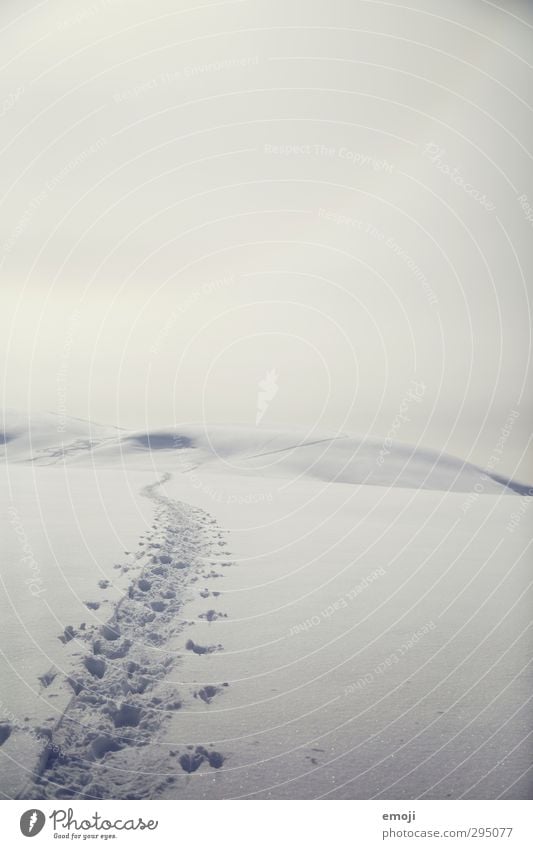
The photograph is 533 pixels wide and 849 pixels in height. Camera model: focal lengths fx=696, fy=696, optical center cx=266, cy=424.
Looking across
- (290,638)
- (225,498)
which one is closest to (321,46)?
(225,498)

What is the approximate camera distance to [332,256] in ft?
16.3

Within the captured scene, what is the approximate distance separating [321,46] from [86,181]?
1776mm

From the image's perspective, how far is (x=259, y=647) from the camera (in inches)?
129

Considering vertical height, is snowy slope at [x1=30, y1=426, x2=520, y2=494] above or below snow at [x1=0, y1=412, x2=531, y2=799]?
above

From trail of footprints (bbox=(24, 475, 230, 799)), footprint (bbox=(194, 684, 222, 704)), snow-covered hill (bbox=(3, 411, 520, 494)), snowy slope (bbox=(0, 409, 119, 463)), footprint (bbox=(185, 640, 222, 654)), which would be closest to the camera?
trail of footprints (bbox=(24, 475, 230, 799))

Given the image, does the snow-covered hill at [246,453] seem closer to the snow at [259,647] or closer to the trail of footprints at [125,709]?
the snow at [259,647]

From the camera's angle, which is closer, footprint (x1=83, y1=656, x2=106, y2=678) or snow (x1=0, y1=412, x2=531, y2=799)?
snow (x1=0, y1=412, x2=531, y2=799)

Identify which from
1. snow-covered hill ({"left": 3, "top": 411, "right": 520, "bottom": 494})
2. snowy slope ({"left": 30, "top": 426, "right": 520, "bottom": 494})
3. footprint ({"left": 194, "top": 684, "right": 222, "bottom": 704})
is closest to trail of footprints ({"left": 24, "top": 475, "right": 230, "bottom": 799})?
footprint ({"left": 194, "top": 684, "right": 222, "bottom": 704})

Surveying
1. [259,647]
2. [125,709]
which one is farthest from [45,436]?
[125,709]

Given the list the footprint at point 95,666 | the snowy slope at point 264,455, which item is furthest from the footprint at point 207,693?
the snowy slope at point 264,455

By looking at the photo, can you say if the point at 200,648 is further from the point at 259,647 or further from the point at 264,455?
the point at 264,455

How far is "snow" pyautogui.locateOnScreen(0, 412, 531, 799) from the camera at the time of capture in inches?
107

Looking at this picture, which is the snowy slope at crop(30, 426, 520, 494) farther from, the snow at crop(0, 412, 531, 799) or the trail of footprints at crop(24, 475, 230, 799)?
the trail of footprints at crop(24, 475, 230, 799)
